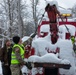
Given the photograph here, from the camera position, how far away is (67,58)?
8.52 meters

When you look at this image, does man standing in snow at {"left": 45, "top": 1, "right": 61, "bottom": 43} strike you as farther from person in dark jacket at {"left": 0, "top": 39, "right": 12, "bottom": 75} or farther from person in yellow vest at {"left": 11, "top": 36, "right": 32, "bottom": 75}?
person in dark jacket at {"left": 0, "top": 39, "right": 12, "bottom": 75}

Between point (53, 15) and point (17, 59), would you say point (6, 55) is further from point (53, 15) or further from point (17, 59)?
point (53, 15)

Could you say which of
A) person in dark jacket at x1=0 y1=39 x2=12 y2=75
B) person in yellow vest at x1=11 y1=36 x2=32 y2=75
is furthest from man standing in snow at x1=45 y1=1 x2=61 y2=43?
person in dark jacket at x1=0 y1=39 x2=12 y2=75

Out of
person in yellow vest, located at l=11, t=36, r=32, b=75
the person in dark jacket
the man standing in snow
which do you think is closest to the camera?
person in yellow vest, located at l=11, t=36, r=32, b=75

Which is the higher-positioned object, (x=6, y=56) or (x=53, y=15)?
(x=53, y=15)

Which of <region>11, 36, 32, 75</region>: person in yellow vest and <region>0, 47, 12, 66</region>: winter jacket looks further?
<region>0, 47, 12, 66</region>: winter jacket

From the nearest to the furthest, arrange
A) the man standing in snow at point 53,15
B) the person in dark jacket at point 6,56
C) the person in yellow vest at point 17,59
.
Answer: the person in yellow vest at point 17,59 < the man standing in snow at point 53,15 < the person in dark jacket at point 6,56

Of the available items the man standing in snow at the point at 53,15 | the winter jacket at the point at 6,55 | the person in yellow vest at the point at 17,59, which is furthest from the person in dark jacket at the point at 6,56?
the man standing in snow at the point at 53,15

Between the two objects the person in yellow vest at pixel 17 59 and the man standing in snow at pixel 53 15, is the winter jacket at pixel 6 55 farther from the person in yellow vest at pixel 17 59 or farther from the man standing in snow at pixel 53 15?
the man standing in snow at pixel 53 15

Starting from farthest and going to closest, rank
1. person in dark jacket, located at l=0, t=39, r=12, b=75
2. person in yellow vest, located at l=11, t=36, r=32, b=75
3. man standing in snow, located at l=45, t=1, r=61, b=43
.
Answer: person in dark jacket, located at l=0, t=39, r=12, b=75 < man standing in snow, located at l=45, t=1, r=61, b=43 < person in yellow vest, located at l=11, t=36, r=32, b=75

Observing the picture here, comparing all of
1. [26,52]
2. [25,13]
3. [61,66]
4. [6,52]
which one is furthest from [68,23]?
[25,13]

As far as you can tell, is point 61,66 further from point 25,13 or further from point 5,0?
point 25,13

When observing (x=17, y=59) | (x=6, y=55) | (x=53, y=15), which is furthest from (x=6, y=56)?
(x=53, y=15)

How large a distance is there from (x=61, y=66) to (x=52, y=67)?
0.24 meters
